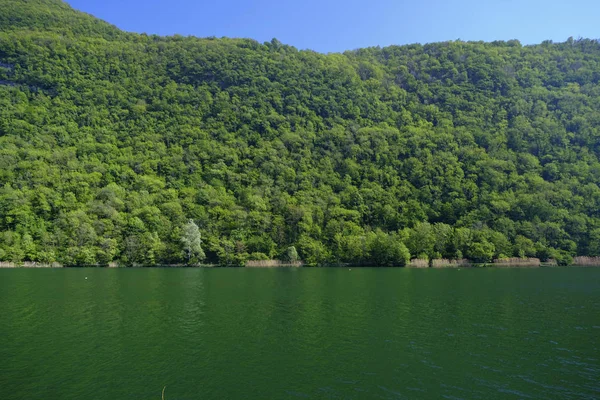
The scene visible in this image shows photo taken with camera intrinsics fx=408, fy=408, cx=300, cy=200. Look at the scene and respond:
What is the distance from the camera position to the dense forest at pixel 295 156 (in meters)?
109

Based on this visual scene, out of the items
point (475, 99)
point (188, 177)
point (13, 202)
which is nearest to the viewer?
point (13, 202)

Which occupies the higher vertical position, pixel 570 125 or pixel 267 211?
pixel 570 125

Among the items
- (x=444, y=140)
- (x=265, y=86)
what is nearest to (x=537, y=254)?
(x=444, y=140)

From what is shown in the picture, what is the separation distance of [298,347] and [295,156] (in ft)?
432

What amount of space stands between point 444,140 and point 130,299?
131343 millimetres

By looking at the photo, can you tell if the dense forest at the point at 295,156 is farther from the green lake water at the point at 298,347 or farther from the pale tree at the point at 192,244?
the green lake water at the point at 298,347

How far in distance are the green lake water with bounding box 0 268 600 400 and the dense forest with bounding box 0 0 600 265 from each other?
6855 cm

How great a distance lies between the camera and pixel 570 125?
14388 cm

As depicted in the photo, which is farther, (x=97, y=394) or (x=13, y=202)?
(x=13, y=202)

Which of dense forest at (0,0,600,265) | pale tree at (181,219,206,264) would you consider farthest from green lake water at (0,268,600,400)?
dense forest at (0,0,600,265)

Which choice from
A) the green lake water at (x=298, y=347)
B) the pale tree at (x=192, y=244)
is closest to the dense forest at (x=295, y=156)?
the pale tree at (x=192, y=244)

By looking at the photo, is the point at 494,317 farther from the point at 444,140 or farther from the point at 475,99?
the point at 475,99

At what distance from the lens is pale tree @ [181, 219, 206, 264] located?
10644cm

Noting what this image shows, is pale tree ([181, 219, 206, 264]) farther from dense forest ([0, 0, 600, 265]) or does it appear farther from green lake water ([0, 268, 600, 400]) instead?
green lake water ([0, 268, 600, 400])
